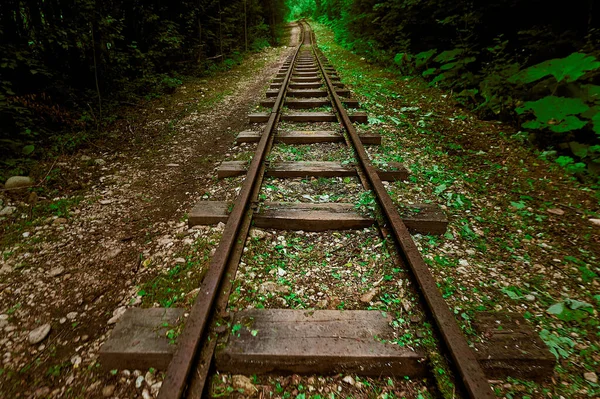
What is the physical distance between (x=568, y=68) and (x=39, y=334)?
5365 millimetres

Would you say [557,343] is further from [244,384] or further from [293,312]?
[244,384]

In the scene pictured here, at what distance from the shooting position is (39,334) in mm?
1666

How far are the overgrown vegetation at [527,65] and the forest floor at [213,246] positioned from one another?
380 millimetres

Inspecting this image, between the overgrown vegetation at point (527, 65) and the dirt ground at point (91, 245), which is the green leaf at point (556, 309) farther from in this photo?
the dirt ground at point (91, 245)

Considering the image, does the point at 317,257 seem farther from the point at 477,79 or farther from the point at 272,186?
the point at 477,79

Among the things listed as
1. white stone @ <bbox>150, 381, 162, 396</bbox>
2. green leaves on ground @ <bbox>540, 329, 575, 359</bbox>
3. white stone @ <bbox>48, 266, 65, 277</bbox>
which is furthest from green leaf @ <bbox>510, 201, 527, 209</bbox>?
white stone @ <bbox>48, 266, 65, 277</bbox>

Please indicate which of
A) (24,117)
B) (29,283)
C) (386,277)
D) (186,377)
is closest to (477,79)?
(386,277)

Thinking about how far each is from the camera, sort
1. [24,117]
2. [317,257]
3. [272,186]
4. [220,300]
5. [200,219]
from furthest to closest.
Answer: [24,117]
[272,186]
[200,219]
[317,257]
[220,300]

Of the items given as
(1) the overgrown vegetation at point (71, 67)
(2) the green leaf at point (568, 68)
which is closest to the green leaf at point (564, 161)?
(2) the green leaf at point (568, 68)

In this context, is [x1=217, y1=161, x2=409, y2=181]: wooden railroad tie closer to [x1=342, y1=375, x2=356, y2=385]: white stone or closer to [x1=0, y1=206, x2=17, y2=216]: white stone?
[x1=0, y1=206, x2=17, y2=216]: white stone

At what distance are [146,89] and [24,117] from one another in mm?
3030

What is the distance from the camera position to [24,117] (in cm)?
393

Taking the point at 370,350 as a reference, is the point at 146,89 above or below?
above

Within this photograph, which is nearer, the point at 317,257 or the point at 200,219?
the point at 317,257
